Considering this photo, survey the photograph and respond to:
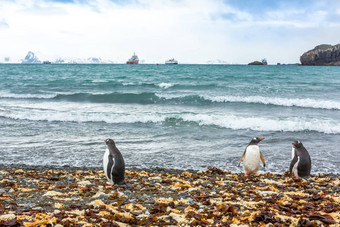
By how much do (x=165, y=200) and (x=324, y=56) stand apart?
137 m

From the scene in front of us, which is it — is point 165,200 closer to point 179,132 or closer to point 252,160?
point 252,160

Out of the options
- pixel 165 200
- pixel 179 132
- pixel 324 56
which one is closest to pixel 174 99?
pixel 179 132

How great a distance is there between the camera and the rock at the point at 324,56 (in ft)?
409

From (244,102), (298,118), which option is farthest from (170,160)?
(244,102)

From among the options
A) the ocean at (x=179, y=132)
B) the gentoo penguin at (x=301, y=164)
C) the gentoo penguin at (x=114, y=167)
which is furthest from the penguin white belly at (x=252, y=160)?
the gentoo penguin at (x=114, y=167)

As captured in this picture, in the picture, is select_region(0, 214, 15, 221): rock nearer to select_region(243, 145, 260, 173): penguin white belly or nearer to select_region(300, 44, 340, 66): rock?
select_region(243, 145, 260, 173): penguin white belly

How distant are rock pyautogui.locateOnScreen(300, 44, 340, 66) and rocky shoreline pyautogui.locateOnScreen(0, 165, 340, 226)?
430 ft

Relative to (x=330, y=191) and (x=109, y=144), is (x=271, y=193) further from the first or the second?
(x=109, y=144)

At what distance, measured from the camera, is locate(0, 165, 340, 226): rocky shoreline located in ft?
14.2

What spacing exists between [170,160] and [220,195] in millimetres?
4544

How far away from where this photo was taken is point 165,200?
18.1 feet

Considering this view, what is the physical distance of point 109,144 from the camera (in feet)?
23.6

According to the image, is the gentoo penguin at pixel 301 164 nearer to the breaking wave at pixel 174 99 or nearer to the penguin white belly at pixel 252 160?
the penguin white belly at pixel 252 160

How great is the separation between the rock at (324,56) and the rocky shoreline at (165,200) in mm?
131208
